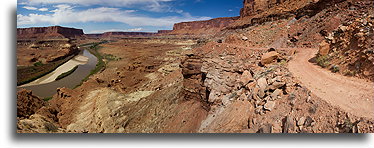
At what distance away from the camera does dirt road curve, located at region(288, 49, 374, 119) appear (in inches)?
141

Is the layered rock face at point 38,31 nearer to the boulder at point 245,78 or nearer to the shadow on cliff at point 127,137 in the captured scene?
the shadow on cliff at point 127,137

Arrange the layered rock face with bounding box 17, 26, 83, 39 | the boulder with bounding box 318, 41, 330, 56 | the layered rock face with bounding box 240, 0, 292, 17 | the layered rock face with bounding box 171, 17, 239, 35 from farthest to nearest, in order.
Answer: the layered rock face with bounding box 171, 17, 239, 35 → the layered rock face with bounding box 240, 0, 292, 17 → the layered rock face with bounding box 17, 26, 83, 39 → the boulder with bounding box 318, 41, 330, 56

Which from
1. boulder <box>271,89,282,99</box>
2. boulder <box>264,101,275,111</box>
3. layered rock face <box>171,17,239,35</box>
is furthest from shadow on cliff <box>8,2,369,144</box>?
layered rock face <box>171,17,239,35</box>

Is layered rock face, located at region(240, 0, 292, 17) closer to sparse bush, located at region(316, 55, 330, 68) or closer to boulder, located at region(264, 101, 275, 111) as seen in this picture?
sparse bush, located at region(316, 55, 330, 68)

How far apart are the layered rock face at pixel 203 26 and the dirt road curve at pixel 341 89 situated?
368 ft

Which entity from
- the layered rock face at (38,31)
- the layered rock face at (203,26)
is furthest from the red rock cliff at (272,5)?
the layered rock face at (203,26)

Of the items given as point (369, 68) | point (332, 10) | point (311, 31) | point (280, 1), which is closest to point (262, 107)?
point (369, 68)

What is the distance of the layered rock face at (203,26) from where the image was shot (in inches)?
4686

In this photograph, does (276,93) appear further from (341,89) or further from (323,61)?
(323,61)

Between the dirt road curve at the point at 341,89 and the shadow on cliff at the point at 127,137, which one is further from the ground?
the dirt road curve at the point at 341,89

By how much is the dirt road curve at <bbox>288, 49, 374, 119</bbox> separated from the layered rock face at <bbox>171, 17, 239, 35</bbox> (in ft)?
368

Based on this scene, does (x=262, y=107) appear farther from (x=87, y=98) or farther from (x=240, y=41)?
(x=87, y=98)

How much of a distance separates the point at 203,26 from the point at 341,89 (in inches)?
5416

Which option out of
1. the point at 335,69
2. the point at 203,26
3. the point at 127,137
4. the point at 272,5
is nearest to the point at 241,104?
the point at 335,69
